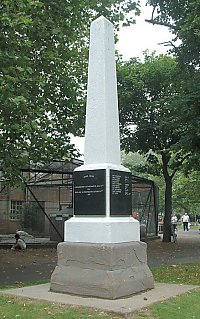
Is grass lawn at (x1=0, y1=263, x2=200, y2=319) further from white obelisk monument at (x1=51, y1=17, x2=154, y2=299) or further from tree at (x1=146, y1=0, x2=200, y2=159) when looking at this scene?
tree at (x1=146, y1=0, x2=200, y2=159)

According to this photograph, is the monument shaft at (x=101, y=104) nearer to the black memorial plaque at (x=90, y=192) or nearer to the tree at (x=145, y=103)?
the black memorial plaque at (x=90, y=192)

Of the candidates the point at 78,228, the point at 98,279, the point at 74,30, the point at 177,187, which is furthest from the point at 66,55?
the point at 177,187

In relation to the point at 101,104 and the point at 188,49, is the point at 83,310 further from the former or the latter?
the point at 188,49

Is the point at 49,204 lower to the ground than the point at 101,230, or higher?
higher

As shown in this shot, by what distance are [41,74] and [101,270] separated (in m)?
8.42

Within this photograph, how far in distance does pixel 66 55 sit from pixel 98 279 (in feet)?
30.8

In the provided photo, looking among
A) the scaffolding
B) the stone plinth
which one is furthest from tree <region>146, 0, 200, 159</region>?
the scaffolding

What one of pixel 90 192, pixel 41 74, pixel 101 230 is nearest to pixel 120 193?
pixel 90 192

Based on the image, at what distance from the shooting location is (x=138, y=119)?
80.4ft

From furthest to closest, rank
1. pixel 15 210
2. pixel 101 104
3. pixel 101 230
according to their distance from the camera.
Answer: pixel 15 210 → pixel 101 104 → pixel 101 230

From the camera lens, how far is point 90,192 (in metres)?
8.56

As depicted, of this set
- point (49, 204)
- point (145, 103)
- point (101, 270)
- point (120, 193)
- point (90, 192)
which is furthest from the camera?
point (49, 204)

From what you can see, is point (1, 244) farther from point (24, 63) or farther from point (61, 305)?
point (61, 305)

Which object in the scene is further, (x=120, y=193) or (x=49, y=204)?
(x=49, y=204)
